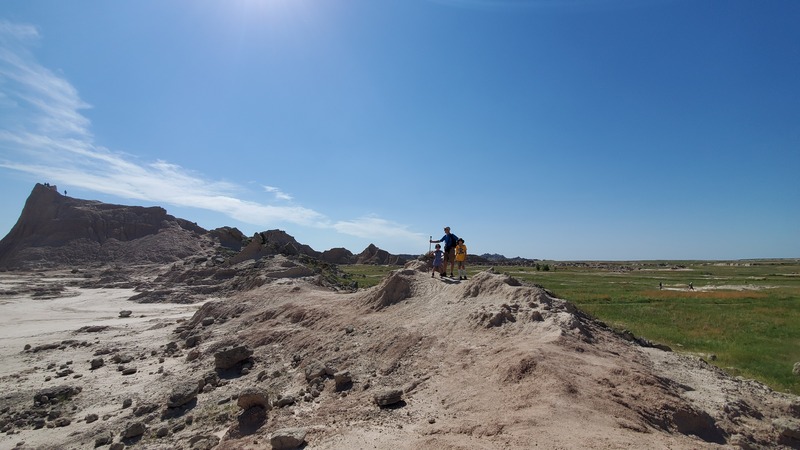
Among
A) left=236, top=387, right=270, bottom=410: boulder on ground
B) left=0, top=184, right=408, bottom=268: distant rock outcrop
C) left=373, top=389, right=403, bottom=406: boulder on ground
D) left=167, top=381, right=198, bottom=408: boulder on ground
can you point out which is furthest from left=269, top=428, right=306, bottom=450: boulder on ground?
left=0, top=184, right=408, bottom=268: distant rock outcrop

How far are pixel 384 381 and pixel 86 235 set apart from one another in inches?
2746

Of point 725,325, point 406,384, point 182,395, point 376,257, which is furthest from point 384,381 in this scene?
point 376,257

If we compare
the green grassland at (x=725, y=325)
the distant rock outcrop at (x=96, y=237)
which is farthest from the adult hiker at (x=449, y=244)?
the distant rock outcrop at (x=96, y=237)

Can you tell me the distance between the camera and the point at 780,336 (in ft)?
70.5

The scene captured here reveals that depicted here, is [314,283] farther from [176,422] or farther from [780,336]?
[780,336]

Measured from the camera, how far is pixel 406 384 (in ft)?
32.5

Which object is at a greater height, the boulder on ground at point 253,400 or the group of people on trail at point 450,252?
the group of people on trail at point 450,252

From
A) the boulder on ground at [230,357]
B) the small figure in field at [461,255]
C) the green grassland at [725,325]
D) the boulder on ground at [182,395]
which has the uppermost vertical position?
the small figure in field at [461,255]

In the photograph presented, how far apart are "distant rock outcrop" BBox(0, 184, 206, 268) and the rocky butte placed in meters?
41.9

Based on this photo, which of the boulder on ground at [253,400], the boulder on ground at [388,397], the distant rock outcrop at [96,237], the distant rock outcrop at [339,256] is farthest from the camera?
the distant rock outcrop at [339,256]

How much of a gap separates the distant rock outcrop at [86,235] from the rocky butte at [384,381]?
1650 inches

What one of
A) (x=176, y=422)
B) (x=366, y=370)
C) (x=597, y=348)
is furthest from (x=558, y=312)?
(x=176, y=422)

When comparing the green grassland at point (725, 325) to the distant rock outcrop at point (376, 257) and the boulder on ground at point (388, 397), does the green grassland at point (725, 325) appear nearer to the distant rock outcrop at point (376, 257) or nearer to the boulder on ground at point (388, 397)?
the boulder on ground at point (388, 397)

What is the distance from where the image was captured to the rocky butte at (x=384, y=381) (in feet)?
24.5
